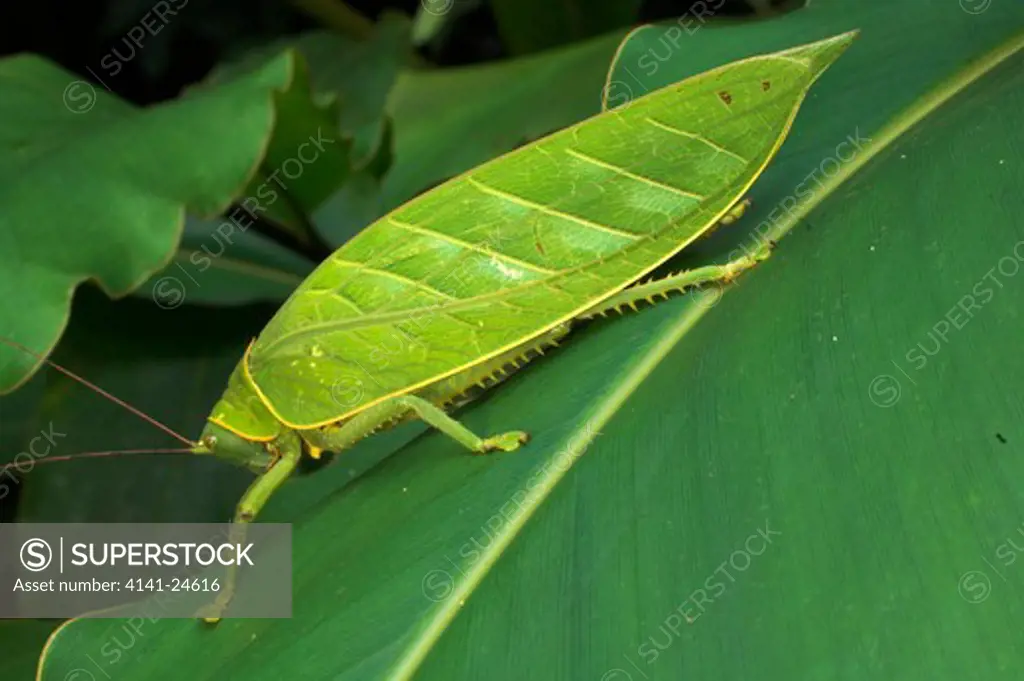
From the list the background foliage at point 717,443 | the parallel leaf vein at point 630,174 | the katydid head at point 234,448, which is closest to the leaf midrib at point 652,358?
the background foliage at point 717,443

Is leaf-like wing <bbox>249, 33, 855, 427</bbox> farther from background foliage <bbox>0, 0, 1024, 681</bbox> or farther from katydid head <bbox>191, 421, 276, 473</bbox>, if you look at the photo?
katydid head <bbox>191, 421, 276, 473</bbox>

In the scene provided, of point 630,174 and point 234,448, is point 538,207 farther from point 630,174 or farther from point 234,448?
point 234,448

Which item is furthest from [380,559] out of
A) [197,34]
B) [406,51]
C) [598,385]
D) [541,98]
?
[197,34]

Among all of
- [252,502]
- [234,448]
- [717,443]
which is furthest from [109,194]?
[717,443]

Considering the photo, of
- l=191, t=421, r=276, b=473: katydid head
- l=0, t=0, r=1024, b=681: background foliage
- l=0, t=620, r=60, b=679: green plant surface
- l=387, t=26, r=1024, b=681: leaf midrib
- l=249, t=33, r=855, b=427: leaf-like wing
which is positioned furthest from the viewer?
l=0, t=620, r=60, b=679: green plant surface

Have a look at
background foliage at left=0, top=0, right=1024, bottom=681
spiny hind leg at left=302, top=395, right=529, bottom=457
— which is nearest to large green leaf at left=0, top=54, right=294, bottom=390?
background foliage at left=0, top=0, right=1024, bottom=681

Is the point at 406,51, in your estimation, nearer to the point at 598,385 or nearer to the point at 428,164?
the point at 428,164
